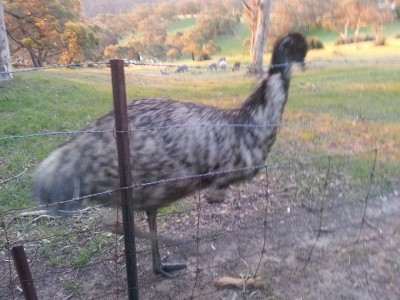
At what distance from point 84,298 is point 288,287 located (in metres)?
1.38

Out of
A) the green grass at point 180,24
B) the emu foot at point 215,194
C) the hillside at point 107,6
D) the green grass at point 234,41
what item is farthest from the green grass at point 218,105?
the hillside at point 107,6

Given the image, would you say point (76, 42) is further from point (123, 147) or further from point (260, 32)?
point (123, 147)

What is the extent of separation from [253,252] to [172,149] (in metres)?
1.29

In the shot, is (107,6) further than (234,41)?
Yes

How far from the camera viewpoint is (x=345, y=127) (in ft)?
23.7

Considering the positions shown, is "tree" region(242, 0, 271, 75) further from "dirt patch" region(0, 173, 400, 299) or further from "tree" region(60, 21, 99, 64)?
"dirt patch" region(0, 173, 400, 299)

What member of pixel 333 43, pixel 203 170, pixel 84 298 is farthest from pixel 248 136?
pixel 333 43

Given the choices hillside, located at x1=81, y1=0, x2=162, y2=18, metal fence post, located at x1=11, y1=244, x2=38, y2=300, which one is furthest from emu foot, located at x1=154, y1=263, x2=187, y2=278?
hillside, located at x1=81, y1=0, x2=162, y2=18

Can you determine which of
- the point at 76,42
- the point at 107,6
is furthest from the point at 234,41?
the point at 107,6

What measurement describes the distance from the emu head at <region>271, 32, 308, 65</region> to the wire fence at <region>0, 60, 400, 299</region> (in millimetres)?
729

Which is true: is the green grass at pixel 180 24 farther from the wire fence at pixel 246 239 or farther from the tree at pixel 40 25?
the wire fence at pixel 246 239

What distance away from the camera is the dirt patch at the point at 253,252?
3500mm

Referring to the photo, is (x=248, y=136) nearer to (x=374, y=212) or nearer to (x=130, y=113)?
(x=130, y=113)

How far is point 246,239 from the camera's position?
4.12 meters
